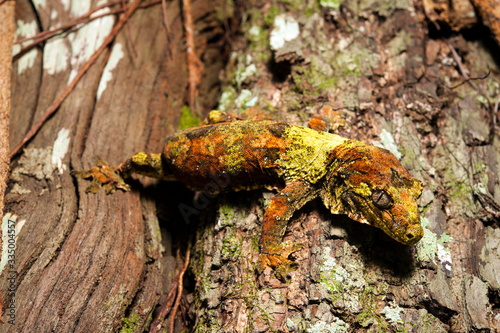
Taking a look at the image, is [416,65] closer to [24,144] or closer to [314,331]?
[314,331]

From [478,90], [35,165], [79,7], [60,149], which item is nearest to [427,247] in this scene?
[478,90]

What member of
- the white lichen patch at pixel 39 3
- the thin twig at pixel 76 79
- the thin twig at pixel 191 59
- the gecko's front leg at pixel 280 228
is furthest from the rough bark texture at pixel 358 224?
the white lichen patch at pixel 39 3

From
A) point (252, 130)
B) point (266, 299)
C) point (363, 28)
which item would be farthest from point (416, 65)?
point (266, 299)

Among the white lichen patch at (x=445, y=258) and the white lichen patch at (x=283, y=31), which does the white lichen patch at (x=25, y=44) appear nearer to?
the white lichen patch at (x=283, y=31)

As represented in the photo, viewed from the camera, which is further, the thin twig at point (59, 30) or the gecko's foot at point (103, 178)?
the thin twig at point (59, 30)

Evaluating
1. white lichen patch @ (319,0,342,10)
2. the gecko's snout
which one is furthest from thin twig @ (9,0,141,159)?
the gecko's snout
